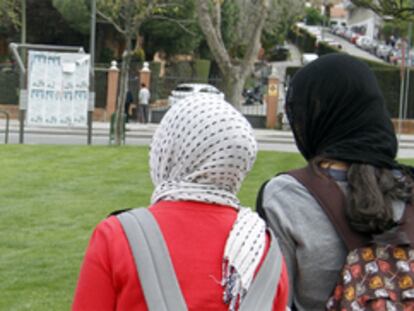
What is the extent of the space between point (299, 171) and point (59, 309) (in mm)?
3994

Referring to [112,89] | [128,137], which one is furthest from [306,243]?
[112,89]

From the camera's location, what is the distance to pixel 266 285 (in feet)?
8.00

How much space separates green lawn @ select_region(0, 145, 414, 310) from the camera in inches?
282

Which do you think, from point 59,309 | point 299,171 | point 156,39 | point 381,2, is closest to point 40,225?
point 59,309

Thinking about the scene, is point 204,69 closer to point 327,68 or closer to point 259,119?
point 259,119

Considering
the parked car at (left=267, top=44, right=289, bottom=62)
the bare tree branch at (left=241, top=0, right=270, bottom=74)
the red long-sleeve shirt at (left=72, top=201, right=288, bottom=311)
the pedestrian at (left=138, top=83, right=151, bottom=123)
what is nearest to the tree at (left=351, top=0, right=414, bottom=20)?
the bare tree branch at (left=241, top=0, right=270, bottom=74)

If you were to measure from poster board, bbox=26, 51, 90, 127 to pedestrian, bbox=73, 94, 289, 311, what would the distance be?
16.8 meters

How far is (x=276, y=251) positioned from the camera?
98.7 inches

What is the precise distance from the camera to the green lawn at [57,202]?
716 cm

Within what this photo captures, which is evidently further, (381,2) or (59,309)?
(381,2)

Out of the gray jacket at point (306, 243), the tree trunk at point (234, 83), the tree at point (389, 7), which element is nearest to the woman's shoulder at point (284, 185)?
the gray jacket at point (306, 243)

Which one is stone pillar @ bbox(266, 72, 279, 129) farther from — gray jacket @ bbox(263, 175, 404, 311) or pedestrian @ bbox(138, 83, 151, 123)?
gray jacket @ bbox(263, 175, 404, 311)

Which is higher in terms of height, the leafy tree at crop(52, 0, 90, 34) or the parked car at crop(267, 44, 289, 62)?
the leafy tree at crop(52, 0, 90, 34)

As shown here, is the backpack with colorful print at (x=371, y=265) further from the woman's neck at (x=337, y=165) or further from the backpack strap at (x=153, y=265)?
the backpack strap at (x=153, y=265)
